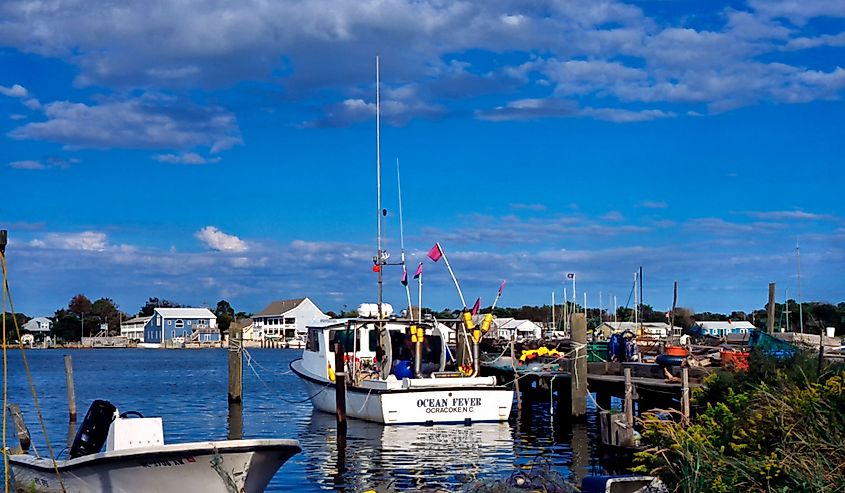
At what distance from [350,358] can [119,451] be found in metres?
17.1

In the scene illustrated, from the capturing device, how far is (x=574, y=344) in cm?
2762

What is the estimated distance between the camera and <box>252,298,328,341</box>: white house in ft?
494

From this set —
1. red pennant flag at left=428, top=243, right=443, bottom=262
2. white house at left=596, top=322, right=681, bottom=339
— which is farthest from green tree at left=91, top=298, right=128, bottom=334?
red pennant flag at left=428, top=243, right=443, bottom=262

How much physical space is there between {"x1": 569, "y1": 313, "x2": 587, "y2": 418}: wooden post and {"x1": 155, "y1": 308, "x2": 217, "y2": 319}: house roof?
141 metres

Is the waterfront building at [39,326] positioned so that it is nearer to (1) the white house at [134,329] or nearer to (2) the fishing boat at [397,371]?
(1) the white house at [134,329]

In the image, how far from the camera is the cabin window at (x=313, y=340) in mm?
32688

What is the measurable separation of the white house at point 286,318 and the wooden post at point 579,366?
11991 centimetres

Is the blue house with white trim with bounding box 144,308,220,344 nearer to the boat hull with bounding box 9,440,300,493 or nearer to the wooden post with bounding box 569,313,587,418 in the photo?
the wooden post with bounding box 569,313,587,418

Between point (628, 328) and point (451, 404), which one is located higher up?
point (451, 404)

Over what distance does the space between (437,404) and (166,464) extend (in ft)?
45.6

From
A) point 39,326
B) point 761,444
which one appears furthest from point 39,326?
point 761,444

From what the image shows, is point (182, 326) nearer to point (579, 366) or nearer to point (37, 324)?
point (37, 324)

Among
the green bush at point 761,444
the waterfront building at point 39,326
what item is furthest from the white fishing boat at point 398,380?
the waterfront building at point 39,326

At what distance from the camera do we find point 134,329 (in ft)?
590
